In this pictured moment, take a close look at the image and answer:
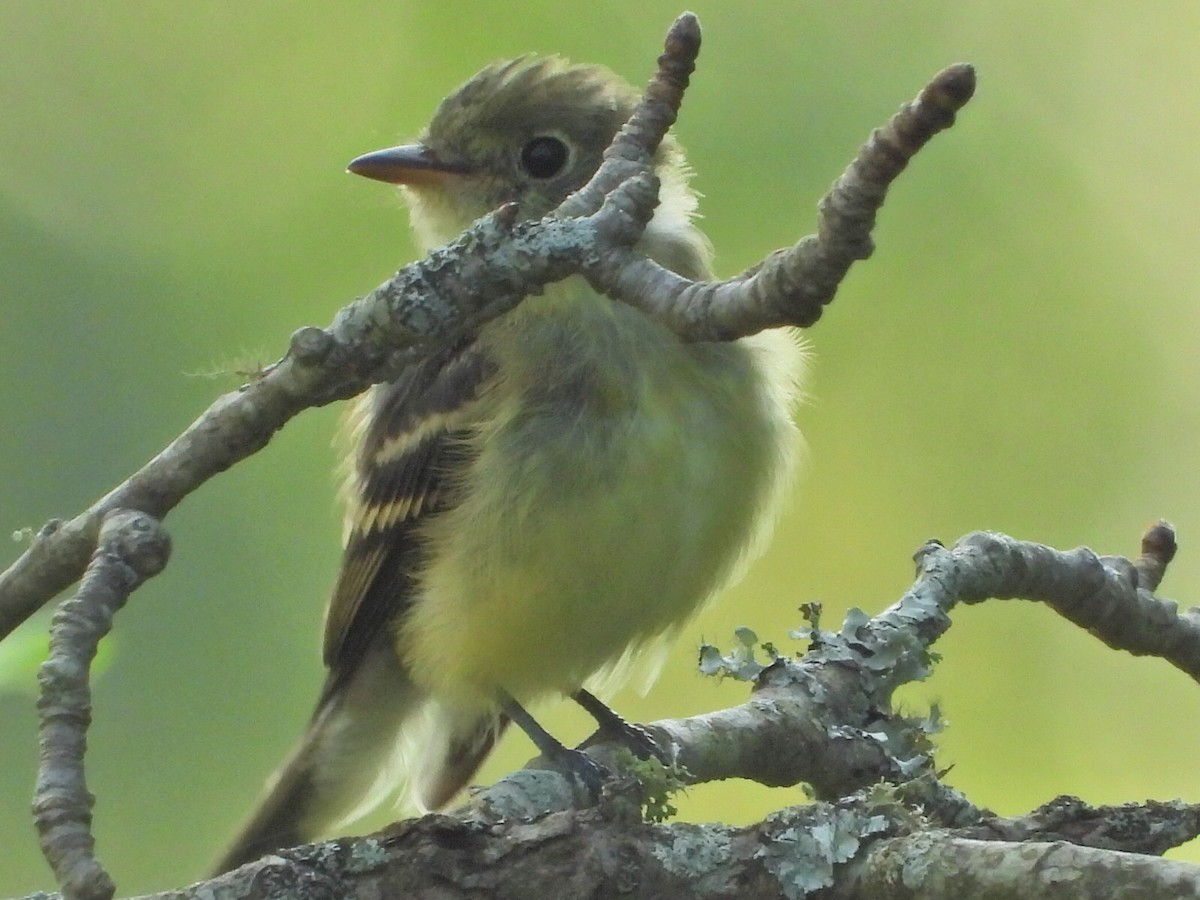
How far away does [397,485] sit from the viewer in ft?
14.6

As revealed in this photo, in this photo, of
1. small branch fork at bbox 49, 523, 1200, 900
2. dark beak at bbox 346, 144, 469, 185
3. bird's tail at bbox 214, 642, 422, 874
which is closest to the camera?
small branch fork at bbox 49, 523, 1200, 900

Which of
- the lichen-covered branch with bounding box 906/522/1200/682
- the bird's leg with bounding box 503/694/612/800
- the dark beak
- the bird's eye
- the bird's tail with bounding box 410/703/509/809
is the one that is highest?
the bird's eye

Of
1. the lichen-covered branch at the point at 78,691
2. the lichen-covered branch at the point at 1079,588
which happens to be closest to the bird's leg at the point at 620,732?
the lichen-covered branch at the point at 1079,588

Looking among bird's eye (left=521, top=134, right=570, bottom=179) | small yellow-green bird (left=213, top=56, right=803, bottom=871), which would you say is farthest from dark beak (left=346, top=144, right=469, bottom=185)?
bird's eye (left=521, top=134, right=570, bottom=179)

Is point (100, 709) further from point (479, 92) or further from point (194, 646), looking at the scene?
point (479, 92)

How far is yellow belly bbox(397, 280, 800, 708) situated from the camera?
387 centimetres

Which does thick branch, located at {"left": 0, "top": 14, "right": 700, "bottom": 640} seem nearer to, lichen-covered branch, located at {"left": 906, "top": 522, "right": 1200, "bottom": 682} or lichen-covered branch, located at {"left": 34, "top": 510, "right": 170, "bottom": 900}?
lichen-covered branch, located at {"left": 34, "top": 510, "right": 170, "bottom": 900}

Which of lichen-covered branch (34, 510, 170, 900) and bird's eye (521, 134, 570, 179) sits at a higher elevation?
bird's eye (521, 134, 570, 179)

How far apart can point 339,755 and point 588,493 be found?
1500mm

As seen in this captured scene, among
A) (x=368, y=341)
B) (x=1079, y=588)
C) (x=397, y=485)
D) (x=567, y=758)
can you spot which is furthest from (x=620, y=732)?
(x=368, y=341)

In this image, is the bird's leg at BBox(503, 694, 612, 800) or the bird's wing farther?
the bird's wing

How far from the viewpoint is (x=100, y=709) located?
246 inches

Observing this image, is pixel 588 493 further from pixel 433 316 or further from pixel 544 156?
pixel 433 316

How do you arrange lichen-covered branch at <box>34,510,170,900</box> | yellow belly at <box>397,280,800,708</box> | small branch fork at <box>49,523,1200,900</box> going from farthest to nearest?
1. yellow belly at <box>397,280,800,708</box>
2. small branch fork at <box>49,523,1200,900</box>
3. lichen-covered branch at <box>34,510,170,900</box>
